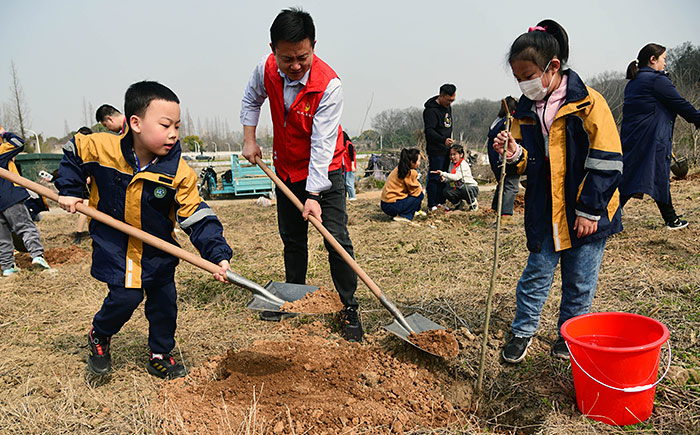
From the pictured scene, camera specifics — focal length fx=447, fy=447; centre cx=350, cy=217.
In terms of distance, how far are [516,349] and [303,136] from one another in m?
1.91

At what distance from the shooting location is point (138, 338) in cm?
320

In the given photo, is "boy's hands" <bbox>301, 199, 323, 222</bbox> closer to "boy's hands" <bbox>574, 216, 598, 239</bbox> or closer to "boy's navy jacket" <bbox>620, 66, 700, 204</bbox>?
"boy's hands" <bbox>574, 216, 598, 239</bbox>

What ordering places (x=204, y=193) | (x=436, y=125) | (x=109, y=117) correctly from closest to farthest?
(x=109, y=117) → (x=436, y=125) → (x=204, y=193)

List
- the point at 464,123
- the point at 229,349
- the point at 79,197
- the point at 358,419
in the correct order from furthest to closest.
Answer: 1. the point at 464,123
2. the point at 229,349
3. the point at 79,197
4. the point at 358,419

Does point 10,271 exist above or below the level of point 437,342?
below

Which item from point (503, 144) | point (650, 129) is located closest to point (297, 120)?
point (503, 144)

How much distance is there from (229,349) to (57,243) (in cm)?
512

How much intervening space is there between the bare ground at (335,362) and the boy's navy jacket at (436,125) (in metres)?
3.31

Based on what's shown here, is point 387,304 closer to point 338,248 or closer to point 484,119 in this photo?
point 338,248

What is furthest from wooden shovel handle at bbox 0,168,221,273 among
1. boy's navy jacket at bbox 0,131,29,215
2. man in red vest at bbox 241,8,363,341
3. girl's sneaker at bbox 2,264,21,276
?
girl's sneaker at bbox 2,264,21,276

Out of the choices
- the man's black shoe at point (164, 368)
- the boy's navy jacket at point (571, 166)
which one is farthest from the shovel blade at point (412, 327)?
the man's black shoe at point (164, 368)

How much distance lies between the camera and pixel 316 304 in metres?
2.74

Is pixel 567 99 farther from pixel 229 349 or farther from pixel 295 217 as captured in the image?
pixel 229 349

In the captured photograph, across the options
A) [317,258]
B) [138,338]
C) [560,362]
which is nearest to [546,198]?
[560,362]
